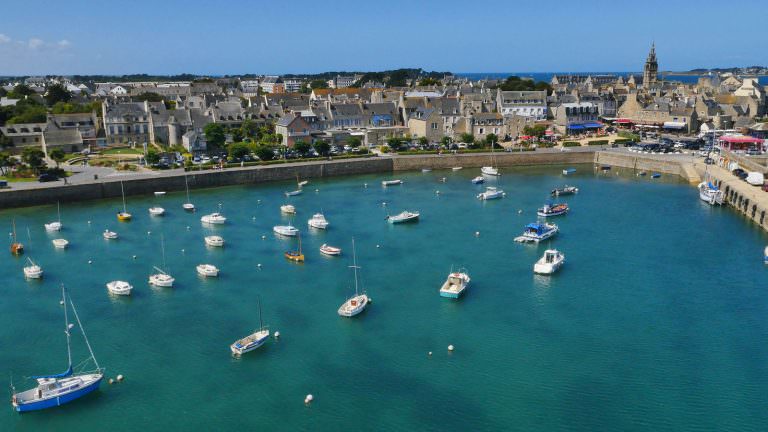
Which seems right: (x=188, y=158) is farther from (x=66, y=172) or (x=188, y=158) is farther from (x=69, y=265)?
(x=69, y=265)

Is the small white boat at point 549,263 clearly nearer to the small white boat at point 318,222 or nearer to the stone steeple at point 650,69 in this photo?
the small white boat at point 318,222

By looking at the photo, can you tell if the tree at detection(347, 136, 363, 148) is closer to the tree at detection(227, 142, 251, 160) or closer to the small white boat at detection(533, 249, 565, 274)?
the tree at detection(227, 142, 251, 160)

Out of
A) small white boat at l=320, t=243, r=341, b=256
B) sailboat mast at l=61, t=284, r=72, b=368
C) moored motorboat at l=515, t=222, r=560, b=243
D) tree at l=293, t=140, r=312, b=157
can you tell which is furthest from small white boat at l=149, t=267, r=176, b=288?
tree at l=293, t=140, r=312, b=157

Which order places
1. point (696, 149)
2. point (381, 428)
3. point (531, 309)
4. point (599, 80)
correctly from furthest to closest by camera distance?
1. point (599, 80)
2. point (696, 149)
3. point (531, 309)
4. point (381, 428)

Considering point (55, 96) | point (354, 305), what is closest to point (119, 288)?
point (354, 305)

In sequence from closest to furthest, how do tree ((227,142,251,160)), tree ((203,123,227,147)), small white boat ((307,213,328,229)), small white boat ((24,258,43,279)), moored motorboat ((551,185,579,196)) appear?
1. small white boat ((24,258,43,279))
2. small white boat ((307,213,328,229))
3. moored motorboat ((551,185,579,196))
4. tree ((227,142,251,160))
5. tree ((203,123,227,147))

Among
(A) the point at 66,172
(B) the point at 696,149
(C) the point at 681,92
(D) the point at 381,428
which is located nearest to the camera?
(D) the point at 381,428

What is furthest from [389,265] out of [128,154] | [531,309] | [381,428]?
[128,154]
